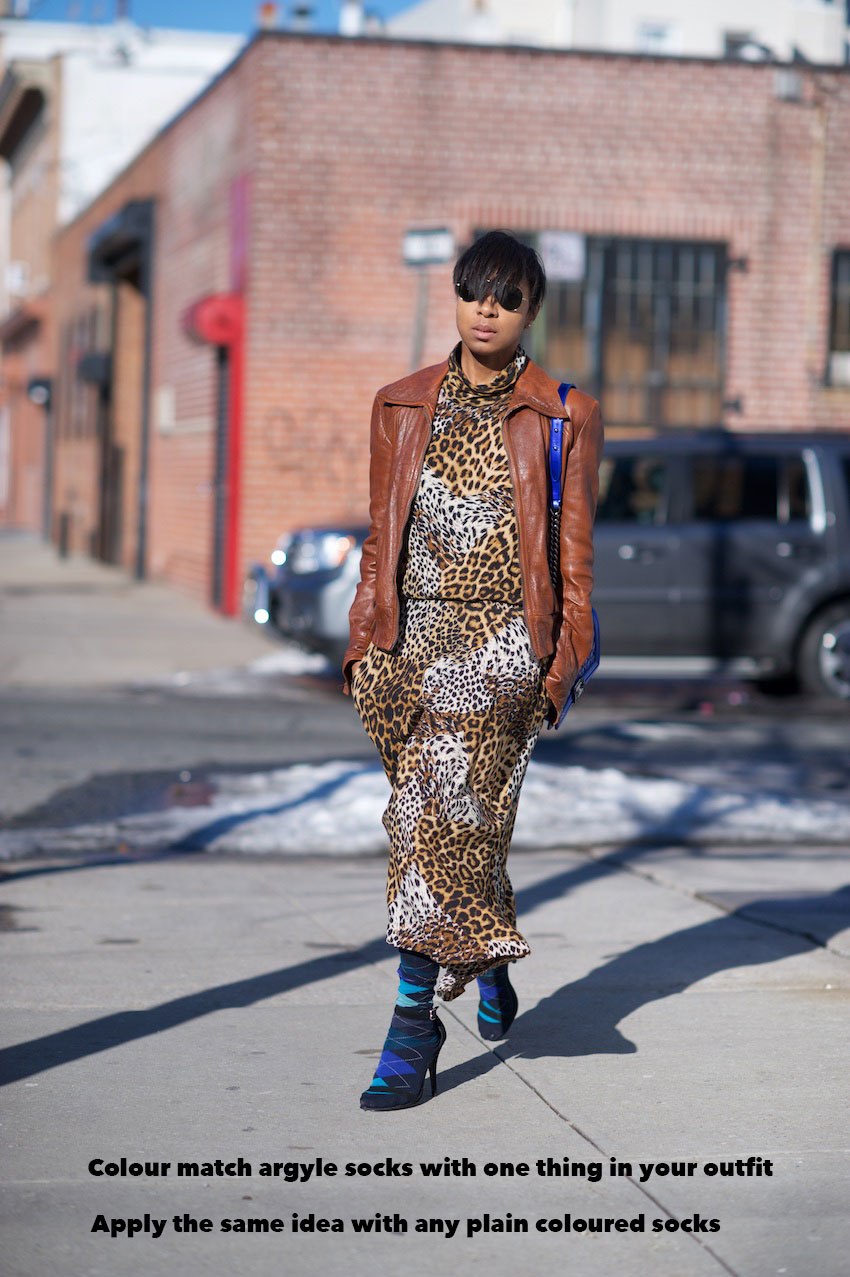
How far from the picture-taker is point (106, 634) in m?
16.2

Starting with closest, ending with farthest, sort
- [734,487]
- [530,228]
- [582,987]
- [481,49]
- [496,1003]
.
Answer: [496,1003] → [582,987] → [734,487] → [481,49] → [530,228]

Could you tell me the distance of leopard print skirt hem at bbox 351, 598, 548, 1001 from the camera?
3.98 metres

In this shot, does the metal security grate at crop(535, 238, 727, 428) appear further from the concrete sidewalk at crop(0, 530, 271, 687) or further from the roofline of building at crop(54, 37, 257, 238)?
the concrete sidewalk at crop(0, 530, 271, 687)

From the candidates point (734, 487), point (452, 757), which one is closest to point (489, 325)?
point (452, 757)

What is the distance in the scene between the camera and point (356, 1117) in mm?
3934

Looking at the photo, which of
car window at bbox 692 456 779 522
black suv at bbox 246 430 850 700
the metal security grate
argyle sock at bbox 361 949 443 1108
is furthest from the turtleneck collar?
the metal security grate

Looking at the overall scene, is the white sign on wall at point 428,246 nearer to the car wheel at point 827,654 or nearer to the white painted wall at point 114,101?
the car wheel at point 827,654

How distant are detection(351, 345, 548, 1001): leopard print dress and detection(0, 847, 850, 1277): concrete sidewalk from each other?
0.42 metres

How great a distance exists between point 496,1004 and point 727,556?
8.13 meters

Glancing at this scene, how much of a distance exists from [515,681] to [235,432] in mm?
14045

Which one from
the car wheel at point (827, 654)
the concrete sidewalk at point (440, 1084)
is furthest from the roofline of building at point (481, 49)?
the concrete sidewalk at point (440, 1084)

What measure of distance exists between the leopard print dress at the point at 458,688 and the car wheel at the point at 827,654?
8548 millimetres

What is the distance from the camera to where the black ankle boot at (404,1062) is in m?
3.97

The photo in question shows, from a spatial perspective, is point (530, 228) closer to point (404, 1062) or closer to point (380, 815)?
point (380, 815)
